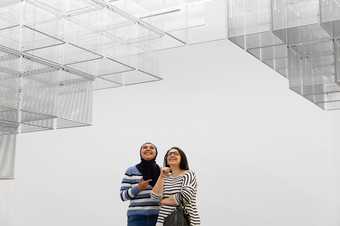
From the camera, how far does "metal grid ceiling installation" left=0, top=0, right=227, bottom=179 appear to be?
625 centimetres

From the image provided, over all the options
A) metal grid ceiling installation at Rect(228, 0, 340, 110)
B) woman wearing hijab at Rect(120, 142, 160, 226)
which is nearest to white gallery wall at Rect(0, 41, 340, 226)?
metal grid ceiling installation at Rect(228, 0, 340, 110)

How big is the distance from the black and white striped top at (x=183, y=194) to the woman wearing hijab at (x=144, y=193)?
1.08 ft

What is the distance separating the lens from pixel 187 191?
503 cm

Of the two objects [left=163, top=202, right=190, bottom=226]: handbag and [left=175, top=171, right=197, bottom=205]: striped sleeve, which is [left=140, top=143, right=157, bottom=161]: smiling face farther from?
[left=163, top=202, right=190, bottom=226]: handbag

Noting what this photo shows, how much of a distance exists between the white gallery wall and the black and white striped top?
4828 millimetres

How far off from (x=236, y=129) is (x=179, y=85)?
1.65 m

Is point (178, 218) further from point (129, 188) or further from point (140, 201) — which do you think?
point (129, 188)

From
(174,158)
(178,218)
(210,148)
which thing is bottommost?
(178,218)

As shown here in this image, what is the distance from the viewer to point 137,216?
18.2 ft

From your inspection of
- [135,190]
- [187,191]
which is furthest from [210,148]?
[187,191]

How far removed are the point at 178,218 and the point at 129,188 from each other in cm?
83

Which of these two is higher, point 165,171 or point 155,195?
point 165,171

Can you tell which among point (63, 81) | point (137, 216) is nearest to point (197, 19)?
point (63, 81)

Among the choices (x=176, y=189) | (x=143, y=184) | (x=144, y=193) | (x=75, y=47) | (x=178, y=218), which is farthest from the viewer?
(x=75, y=47)
